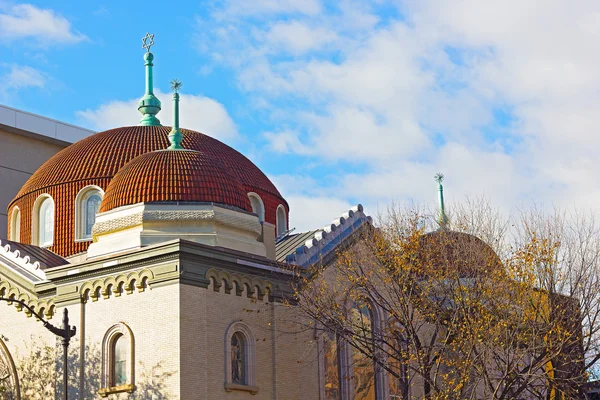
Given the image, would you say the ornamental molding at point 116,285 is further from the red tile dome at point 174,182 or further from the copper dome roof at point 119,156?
the copper dome roof at point 119,156

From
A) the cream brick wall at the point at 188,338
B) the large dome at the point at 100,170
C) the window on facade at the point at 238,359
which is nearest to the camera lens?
the cream brick wall at the point at 188,338

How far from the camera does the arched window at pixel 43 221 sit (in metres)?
37.5

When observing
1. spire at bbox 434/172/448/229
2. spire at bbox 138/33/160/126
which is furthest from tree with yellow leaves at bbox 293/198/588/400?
spire at bbox 138/33/160/126

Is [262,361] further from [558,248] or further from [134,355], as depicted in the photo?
[558,248]

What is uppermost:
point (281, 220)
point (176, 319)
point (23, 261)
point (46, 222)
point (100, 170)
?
point (100, 170)

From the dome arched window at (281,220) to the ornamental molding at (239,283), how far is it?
8269 mm

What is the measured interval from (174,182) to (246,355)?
17.3ft

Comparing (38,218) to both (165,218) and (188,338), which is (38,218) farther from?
(188,338)

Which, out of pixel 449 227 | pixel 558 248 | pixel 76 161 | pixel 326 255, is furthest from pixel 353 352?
pixel 76 161

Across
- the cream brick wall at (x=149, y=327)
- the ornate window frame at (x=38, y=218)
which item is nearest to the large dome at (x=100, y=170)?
the ornate window frame at (x=38, y=218)

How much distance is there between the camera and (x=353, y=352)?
34.5 metres

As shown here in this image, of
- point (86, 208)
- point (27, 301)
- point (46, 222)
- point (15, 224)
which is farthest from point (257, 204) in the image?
point (27, 301)

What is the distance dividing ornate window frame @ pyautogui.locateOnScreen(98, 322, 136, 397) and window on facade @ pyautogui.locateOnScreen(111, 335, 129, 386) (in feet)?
0.09

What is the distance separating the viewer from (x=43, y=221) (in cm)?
3800
